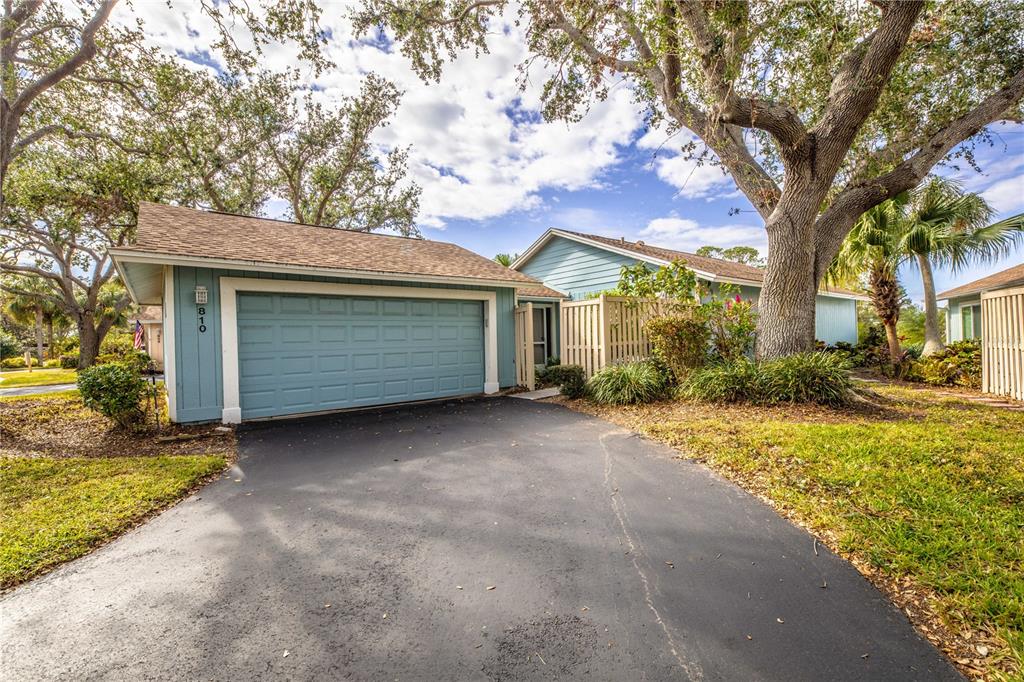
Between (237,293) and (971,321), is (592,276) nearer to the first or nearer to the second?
(237,293)

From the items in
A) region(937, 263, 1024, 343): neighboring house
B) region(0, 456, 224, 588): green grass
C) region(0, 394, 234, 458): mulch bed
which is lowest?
region(0, 456, 224, 588): green grass

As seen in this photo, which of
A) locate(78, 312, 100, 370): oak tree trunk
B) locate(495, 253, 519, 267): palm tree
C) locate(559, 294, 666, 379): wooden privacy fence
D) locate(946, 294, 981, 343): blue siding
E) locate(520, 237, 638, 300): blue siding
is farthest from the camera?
locate(495, 253, 519, 267): palm tree

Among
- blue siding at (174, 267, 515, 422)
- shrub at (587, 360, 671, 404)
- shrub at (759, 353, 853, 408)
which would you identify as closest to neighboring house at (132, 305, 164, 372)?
blue siding at (174, 267, 515, 422)

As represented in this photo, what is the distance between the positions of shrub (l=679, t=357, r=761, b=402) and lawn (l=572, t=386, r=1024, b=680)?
545 millimetres

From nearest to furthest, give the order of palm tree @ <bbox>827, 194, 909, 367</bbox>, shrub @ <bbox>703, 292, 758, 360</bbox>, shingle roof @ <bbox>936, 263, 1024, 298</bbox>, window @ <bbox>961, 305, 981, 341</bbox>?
shrub @ <bbox>703, 292, 758, 360</bbox> < palm tree @ <bbox>827, 194, 909, 367</bbox> < shingle roof @ <bbox>936, 263, 1024, 298</bbox> < window @ <bbox>961, 305, 981, 341</bbox>

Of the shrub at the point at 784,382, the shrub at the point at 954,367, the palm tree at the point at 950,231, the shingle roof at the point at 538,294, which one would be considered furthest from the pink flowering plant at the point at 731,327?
the palm tree at the point at 950,231

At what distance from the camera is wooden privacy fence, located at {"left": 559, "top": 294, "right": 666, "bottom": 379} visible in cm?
887

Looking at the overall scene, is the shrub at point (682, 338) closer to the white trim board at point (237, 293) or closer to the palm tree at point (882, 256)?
the white trim board at point (237, 293)

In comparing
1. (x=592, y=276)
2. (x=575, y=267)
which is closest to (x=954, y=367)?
(x=592, y=276)

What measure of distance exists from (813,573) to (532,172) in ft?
41.7

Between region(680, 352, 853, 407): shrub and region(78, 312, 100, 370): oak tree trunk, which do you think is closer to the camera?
region(680, 352, 853, 407): shrub

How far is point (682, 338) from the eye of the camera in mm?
7816

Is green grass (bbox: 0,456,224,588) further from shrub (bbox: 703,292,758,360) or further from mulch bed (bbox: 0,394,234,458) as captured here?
shrub (bbox: 703,292,758,360)

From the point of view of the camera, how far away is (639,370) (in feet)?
A: 26.6
